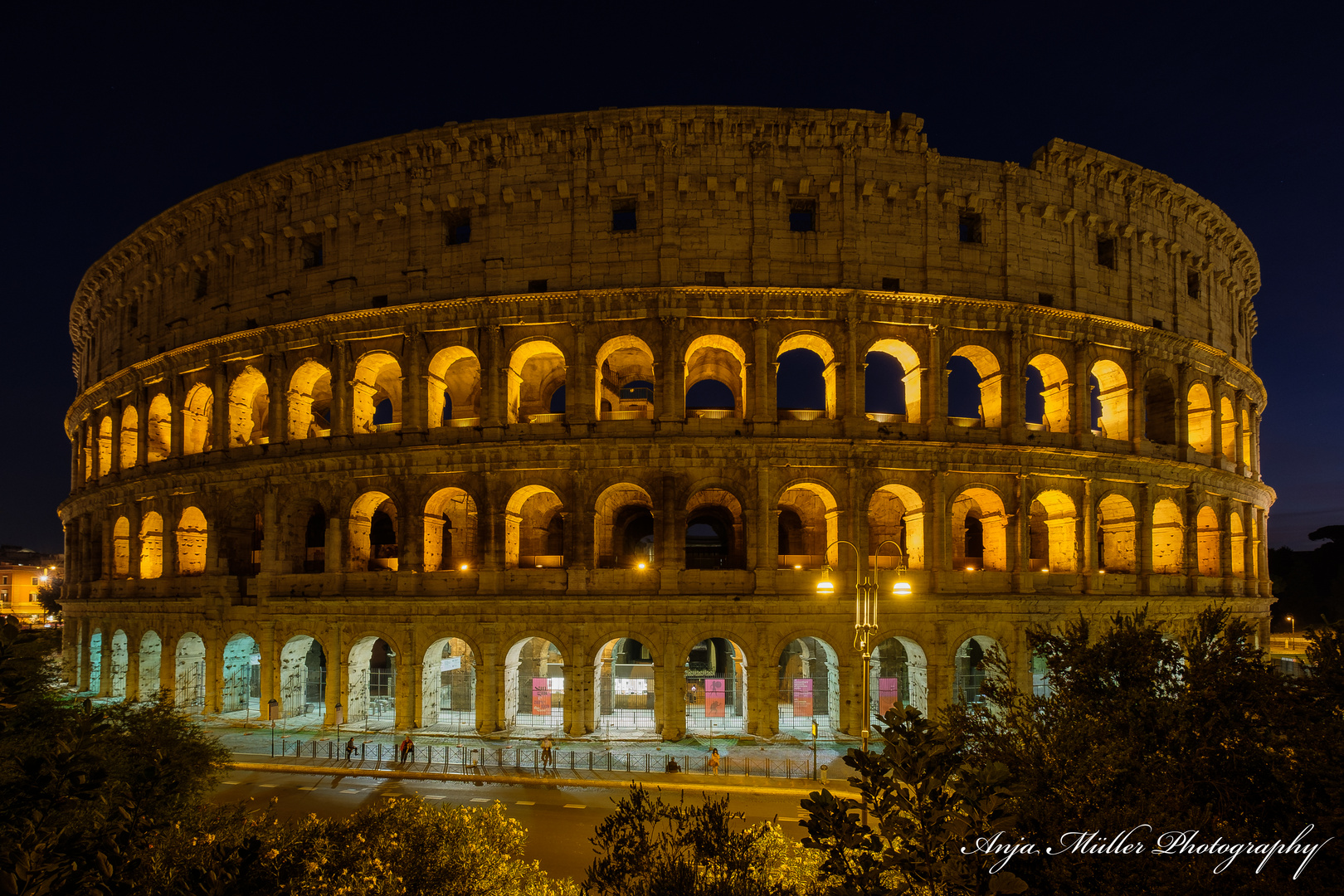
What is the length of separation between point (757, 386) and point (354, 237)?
16.5m

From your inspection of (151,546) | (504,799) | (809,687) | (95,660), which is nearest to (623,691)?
(809,687)

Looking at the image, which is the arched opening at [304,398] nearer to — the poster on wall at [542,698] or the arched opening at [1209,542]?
the poster on wall at [542,698]

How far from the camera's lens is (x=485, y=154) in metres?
28.1

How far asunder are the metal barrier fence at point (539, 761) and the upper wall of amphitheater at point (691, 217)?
50.0ft

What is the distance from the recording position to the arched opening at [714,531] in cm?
2858

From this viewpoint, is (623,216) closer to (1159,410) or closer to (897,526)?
(897,526)

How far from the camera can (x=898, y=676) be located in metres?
28.6

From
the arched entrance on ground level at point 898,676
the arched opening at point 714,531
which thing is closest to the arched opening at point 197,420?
the arched opening at point 714,531

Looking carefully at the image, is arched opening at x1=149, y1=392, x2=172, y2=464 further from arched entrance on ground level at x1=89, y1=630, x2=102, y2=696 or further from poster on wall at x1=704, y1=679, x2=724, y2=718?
poster on wall at x1=704, y1=679, x2=724, y2=718

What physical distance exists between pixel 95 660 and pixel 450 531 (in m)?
20.2

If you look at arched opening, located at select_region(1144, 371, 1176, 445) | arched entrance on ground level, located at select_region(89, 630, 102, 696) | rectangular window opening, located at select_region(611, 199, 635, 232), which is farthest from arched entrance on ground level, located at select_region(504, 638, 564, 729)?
arched opening, located at select_region(1144, 371, 1176, 445)

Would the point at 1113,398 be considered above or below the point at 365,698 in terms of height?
above

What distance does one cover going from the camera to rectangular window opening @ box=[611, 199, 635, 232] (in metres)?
27.5

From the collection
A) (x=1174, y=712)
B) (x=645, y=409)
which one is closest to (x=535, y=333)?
(x=645, y=409)
